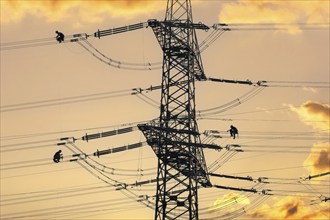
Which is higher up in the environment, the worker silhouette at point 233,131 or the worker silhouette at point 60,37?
the worker silhouette at point 60,37

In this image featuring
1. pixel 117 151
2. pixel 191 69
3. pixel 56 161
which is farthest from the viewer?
pixel 191 69

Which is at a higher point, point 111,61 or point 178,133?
point 111,61

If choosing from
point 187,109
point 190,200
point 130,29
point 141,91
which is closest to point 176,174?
point 190,200

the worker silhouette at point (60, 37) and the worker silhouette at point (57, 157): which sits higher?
the worker silhouette at point (60, 37)

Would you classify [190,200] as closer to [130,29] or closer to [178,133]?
[178,133]

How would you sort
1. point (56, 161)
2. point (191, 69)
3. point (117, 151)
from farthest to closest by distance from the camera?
point (191, 69) → point (117, 151) → point (56, 161)

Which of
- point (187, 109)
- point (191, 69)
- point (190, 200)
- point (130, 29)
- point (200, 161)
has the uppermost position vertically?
point (130, 29)

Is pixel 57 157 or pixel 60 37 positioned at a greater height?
pixel 60 37

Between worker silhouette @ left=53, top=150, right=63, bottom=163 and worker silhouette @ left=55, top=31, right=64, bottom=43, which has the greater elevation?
worker silhouette @ left=55, top=31, right=64, bottom=43

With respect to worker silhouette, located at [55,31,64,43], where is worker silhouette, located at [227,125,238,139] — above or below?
below

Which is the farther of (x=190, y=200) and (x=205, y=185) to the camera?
(x=205, y=185)
